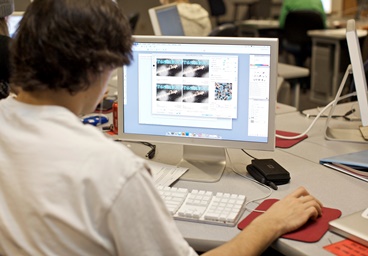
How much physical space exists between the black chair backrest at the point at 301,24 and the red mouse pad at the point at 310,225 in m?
4.53

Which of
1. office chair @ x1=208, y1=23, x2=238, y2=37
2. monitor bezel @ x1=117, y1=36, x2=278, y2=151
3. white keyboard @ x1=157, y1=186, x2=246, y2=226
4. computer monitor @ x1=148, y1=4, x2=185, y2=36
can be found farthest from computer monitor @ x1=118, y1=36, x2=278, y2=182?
office chair @ x1=208, y1=23, x2=238, y2=37

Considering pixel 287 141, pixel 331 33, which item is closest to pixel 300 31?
pixel 331 33

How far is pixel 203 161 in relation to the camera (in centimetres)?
174

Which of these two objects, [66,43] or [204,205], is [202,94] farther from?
[66,43]

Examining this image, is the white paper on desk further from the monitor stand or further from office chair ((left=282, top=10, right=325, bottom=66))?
office chair ((left=282, top=10, right=325, bottom=66))

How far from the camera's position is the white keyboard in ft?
4.45

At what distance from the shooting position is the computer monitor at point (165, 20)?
10.2ft

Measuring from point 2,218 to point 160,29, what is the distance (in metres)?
2.33

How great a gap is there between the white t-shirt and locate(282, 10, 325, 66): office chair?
5.05 m

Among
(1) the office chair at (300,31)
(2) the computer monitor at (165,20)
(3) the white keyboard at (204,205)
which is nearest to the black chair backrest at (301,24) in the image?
(1) the office chair at (300,31)

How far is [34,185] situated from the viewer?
2.97 feet

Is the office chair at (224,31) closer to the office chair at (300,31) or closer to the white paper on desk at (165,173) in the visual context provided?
the office chair at (300,31)

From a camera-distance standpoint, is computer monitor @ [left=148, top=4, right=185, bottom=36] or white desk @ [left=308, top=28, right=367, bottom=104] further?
white desk @ [left=308, top=28, right=367, bottom=104]

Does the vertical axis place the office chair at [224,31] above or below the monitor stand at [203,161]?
above
